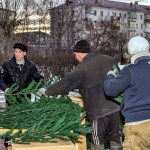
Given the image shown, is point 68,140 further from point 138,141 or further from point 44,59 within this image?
point 44,59

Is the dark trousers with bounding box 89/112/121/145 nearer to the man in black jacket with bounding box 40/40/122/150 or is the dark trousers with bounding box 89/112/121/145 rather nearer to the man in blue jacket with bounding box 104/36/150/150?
the man in black jacket with bounding box 40/40/122/150

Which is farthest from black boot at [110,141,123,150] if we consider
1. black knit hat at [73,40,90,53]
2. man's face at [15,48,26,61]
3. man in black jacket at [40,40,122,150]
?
man's face at [15,48,26,61]

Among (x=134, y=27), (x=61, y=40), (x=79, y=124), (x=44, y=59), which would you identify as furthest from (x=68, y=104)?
(x=134, y=27)

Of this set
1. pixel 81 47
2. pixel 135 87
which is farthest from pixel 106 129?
pixel 135 87

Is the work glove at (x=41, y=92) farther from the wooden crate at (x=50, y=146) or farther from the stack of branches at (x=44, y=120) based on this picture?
the wooden crate at (x=50, y=146)

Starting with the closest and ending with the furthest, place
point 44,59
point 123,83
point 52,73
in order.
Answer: point 123,83, point 52,73, point 44,59

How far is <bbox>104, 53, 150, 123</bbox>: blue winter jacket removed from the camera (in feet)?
11.5

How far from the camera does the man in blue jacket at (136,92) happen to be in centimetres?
352

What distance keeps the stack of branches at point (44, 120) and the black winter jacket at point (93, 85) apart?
0.16m

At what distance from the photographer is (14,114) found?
14.2 feet

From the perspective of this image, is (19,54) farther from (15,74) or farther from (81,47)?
(81,47)

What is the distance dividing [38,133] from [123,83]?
3.09 feet

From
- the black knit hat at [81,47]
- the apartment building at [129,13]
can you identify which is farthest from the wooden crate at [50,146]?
the apartment building at [129,13]

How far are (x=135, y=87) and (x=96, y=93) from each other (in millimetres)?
1117
